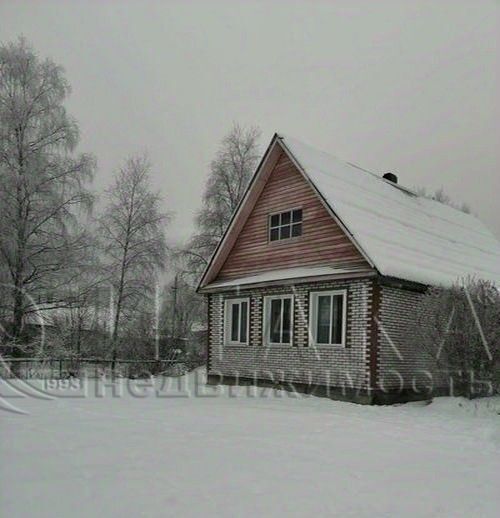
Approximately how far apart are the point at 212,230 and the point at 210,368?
13037 millimetres

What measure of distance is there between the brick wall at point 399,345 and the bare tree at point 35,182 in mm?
12177

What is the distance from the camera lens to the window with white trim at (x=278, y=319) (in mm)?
15070

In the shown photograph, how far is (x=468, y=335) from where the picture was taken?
1156cm

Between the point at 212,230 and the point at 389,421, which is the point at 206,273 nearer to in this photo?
the point at 389,421

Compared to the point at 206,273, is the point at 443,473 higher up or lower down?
lower down

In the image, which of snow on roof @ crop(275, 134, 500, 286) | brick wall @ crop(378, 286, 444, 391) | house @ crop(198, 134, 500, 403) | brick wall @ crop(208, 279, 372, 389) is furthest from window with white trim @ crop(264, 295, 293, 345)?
snow on roof @ crop(275, 134, 500, 286)

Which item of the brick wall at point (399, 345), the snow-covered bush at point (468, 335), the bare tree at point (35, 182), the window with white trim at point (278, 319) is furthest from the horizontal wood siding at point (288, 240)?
the bare tree at point (35, 182)

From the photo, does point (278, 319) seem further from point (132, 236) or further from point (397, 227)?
point (132, 236)

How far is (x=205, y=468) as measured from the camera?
6.52 m

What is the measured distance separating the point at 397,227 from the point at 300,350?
4556 millimetres

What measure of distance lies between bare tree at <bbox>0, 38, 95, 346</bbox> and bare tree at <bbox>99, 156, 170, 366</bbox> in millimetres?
4380

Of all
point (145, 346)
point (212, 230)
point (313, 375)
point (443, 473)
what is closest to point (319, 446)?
point (443, 473)

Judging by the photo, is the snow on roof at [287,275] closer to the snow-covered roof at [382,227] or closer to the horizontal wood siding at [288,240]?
the snow-covered roof at [382,227]

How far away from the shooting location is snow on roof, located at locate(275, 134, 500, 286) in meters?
13.7
